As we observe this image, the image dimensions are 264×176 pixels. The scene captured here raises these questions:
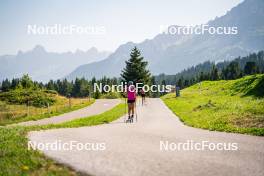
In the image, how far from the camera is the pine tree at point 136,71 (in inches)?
3110

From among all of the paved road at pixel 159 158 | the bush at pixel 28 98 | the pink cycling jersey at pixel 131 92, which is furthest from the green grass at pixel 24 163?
the bush at pixel 28 98

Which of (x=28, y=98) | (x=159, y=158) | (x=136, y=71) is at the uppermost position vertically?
(x=136, y=71)

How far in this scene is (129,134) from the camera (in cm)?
1472

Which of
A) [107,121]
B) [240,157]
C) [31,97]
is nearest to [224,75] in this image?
[31,97]

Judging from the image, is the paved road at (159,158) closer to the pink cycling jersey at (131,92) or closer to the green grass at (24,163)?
the green grass at (24,163)

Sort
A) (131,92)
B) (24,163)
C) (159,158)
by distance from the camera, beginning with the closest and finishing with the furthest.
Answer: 1. (24,163)
2. (159,158)
3. (131,92)

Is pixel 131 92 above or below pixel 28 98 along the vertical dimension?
above

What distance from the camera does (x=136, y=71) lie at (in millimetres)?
79062

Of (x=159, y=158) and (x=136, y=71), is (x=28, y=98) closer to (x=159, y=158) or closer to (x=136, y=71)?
(x=136, y=71)

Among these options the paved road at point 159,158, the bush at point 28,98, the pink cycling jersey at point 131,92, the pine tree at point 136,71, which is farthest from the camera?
the pine tree at point 136,71

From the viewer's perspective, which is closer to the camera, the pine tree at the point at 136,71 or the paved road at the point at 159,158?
the paved road at the point at 159,158

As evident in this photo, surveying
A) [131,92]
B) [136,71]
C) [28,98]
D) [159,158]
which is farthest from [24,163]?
[136,71]

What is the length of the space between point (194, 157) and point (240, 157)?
1432mm

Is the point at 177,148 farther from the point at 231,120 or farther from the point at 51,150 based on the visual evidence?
the point at 231,120
